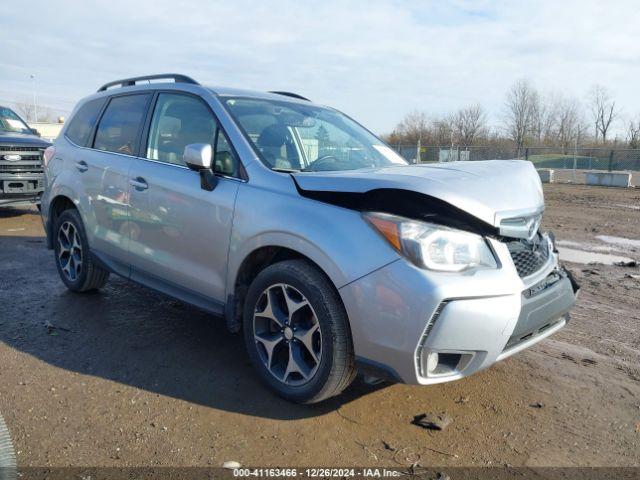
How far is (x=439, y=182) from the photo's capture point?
2.72 meters

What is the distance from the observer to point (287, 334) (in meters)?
3.08

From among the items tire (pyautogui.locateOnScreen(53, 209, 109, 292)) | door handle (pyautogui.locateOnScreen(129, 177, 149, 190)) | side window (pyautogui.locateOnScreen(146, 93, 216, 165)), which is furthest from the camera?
tire (pyautogui.locateOnScreen(53, 209, 109, 292))

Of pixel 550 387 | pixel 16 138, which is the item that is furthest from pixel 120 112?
pixel 16 138

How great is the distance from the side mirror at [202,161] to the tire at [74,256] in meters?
1.89

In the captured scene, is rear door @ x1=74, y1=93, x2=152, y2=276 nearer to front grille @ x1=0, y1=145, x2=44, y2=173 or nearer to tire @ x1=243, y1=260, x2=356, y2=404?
tire @ x1=243, y1=260, x2=356, y2=404

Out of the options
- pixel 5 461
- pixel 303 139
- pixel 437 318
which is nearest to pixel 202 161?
pixel 303 139

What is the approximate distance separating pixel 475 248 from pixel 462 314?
36 cm

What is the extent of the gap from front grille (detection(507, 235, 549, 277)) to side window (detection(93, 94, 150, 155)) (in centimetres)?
301

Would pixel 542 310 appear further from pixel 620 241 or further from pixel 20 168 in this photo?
pixel 20 168

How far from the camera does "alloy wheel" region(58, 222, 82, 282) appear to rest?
194 inches

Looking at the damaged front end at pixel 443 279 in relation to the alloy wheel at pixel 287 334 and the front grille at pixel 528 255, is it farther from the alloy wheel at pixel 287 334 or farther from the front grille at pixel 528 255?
the alloy wheel at pixel 287 334

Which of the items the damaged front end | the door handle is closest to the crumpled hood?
the damaged front end

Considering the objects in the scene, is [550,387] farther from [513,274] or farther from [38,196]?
[38,196]

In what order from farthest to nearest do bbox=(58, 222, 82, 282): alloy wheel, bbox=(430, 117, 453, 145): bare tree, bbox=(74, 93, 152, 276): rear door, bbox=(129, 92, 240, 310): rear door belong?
1. bbox=(430, 117, 453, 145): bare tree
2. bbox=(58, 222, 82, 282): alloy wheel
3. bbox=(74, 93, 152, 276): rear door
4. bbox=(129, 92, 240, 310): rear door
